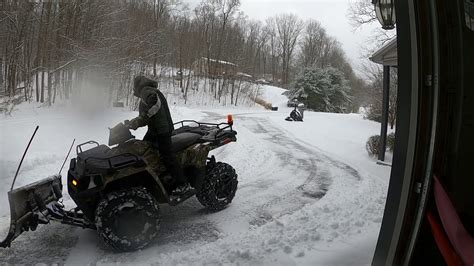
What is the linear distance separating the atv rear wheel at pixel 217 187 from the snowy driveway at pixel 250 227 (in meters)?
0.14

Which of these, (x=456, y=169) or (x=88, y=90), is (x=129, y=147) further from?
(x=88, y=90)

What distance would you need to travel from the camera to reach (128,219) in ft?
11.9

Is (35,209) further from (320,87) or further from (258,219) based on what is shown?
(320,87)

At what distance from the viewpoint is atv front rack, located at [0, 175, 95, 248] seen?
3.30m

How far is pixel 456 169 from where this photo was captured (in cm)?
173

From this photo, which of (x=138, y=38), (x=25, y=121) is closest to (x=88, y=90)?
(x=138, y=38)

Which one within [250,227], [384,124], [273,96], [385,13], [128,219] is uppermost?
[273,96]

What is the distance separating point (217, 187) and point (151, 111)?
4.83 feet

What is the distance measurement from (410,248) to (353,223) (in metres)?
2.88

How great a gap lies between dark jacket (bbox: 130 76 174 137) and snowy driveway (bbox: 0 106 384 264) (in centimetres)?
122

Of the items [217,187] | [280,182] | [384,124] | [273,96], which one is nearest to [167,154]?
[217,187]

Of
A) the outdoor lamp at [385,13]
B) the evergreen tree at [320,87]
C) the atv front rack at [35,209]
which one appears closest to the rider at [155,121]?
the atv front rack at [35,209]

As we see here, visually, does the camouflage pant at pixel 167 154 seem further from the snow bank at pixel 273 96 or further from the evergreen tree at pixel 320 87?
the snow bank at pixel 273 96

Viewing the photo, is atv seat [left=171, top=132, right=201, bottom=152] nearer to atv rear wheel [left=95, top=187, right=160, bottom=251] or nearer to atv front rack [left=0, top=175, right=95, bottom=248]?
atv rear wheel [left=95, top=187, right=160, bottom=251]
